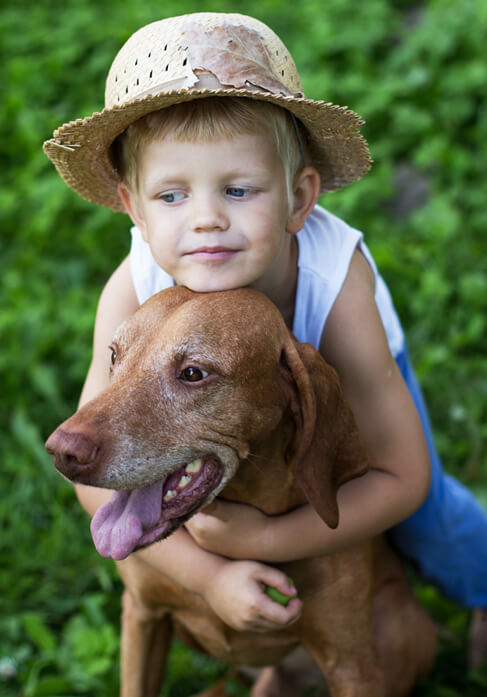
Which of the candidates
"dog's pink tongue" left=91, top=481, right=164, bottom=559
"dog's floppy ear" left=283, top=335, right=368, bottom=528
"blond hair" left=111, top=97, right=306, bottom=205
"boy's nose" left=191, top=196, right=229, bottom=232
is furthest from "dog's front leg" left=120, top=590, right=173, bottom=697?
"blond hair" left=111, top=97, right=306, bottom=205

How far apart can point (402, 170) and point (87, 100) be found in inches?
99.5

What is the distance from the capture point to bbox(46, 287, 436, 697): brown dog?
7.09ft

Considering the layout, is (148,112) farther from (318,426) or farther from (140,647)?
(140,647)

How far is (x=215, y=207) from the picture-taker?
2270 mm

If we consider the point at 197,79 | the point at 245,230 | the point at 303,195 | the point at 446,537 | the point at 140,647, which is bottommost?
the point at 140,647

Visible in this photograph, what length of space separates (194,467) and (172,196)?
0.75m

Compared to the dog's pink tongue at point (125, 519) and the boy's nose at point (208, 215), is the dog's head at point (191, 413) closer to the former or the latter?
the dog's pink tongue at point (125, 519)

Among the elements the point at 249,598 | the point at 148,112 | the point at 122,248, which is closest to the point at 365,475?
the point at 249,598

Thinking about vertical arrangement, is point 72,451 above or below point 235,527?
above

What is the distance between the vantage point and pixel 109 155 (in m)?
2.58

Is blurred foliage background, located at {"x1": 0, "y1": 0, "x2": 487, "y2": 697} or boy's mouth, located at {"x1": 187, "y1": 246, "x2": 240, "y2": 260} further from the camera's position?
blurred foliage background, located at {"x1": 0, "y1": 0, "x2": 487, "y2": 697}

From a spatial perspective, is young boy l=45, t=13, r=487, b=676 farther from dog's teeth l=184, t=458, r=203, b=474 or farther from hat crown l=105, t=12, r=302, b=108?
dog's teeth l=184, t=458, r=203, b=474

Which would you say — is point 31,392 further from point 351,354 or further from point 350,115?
point 350,115

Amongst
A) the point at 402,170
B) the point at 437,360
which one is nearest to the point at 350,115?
the point at 437,360
